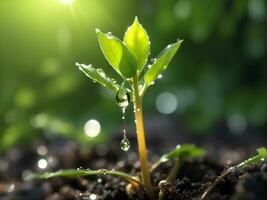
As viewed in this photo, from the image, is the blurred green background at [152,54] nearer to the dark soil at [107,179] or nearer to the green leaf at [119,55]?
the dark soil at [107,179]

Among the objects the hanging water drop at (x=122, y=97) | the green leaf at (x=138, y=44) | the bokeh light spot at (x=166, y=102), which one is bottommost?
the hanging water drop at (x=122, y=97)

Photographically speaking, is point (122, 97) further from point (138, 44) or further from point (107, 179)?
point (107, 179)

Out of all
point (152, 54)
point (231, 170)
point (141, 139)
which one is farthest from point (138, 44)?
point (152, 54)

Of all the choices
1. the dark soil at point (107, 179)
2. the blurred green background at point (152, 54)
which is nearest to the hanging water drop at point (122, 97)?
the dark soil at point (107, 179)

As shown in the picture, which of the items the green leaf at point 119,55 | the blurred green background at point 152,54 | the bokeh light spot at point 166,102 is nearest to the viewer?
the green leaf at point 119,55

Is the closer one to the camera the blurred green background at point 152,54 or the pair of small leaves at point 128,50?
the pair of small leaves at point 128,50

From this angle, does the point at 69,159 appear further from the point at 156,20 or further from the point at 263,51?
the point at 263,51

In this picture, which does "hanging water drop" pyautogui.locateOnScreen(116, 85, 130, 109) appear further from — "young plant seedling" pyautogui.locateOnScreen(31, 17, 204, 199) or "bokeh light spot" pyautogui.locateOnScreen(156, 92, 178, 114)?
"bokeh light spot" pyautogui.locateOnScreen(156, 92, 178, 114)
